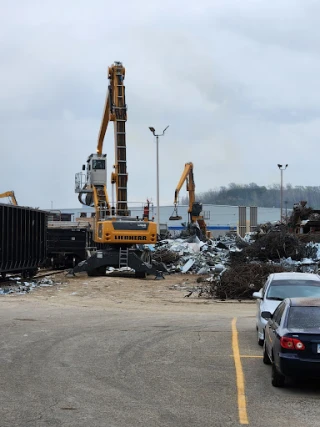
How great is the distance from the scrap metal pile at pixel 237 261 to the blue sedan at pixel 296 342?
13959 millimetres

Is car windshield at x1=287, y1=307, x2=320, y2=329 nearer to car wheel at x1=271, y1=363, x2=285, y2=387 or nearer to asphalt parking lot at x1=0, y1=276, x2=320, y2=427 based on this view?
A: car wheel at x1=271, y1=363, x2=285, y2=387

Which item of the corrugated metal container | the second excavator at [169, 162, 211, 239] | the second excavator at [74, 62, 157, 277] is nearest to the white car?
the corrugated metal container

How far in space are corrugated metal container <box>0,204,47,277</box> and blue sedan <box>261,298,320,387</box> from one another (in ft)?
59.6

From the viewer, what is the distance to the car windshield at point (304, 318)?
329 inches

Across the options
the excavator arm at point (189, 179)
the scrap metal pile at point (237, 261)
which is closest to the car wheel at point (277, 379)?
the scrap metal pile at point (237, 261)

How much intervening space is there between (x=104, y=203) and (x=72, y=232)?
4.87 meters

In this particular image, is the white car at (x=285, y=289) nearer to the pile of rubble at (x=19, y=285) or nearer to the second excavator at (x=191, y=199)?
the pile of rubble at (x=19, y=285)

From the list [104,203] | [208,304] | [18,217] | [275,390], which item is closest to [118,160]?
[104,203]

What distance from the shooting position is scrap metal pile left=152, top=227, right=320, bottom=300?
2309 centimetres

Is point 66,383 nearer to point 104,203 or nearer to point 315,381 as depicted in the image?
point 315,381

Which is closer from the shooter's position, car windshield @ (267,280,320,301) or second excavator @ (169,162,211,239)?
car windshield @ (267,280,320,301)

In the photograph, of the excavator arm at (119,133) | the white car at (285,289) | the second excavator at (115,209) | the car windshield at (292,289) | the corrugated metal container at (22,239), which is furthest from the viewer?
the excavator arm at (119,133)

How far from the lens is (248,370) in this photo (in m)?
9.81

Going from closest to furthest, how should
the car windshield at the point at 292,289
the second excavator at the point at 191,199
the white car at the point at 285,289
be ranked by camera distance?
the white car at the point at 285,289 < the car windshield at the point at 292,289 < the second excavator at the point at 191,199
